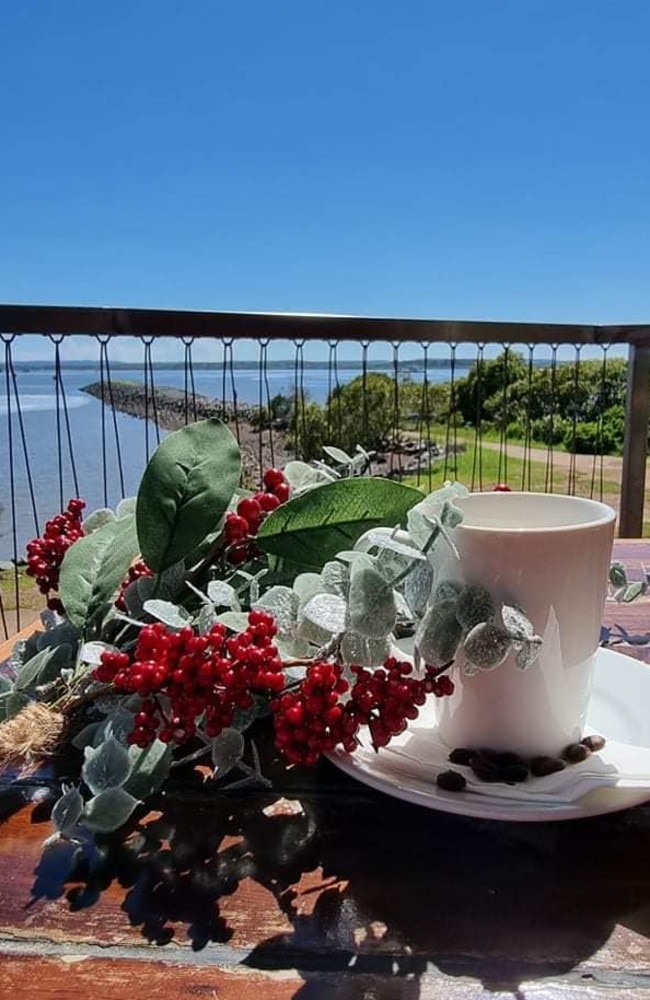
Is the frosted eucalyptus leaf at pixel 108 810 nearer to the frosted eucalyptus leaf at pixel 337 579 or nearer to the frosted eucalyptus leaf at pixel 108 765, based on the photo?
the frosted eucalyptus leaf at pixel 108 765

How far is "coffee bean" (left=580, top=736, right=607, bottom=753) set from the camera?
0.39m

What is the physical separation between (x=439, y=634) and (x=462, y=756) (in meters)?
0.11

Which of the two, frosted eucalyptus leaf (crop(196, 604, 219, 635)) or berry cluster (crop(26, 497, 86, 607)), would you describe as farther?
berry cluster (crop(26, 497, 86, 607))

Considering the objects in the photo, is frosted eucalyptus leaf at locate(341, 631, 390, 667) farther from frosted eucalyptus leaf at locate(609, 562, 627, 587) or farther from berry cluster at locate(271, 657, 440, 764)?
frosted eucalyptus leaf at locate(609, 562, 627, 587)

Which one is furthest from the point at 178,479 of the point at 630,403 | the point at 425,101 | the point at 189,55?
the point at 425,101

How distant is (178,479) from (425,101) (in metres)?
12.4

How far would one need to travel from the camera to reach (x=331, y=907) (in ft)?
0.96

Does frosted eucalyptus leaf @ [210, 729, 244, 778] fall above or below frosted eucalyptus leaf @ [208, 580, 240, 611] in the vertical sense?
below

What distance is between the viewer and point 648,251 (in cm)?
902

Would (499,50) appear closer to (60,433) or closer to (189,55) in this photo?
(189,55)

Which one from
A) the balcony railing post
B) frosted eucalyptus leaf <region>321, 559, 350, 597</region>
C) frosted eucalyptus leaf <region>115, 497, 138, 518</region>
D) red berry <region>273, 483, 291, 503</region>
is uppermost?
red berry <region>273, 483, 291, 503</region>

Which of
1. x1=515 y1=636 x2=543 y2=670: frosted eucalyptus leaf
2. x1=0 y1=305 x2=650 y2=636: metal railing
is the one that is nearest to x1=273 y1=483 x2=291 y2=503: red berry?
x1=515 y1=636 x2=543 y2=670: frosted eucalyptus leaf

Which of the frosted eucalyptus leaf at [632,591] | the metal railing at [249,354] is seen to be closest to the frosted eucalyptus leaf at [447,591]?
the frosted eucalyptus leaf at [632,591]

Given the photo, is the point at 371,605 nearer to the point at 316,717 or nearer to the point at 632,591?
the point at 316,717
